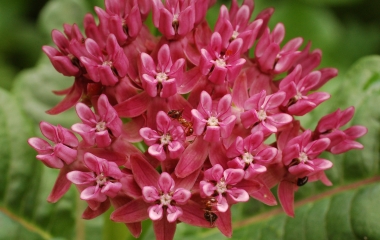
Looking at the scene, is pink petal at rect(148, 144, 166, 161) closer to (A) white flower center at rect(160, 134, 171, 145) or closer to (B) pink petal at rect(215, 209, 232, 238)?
(A) white flower center at rect(160, 134, 171, 145)

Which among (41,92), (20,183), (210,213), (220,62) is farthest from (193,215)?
Result: (41,92)

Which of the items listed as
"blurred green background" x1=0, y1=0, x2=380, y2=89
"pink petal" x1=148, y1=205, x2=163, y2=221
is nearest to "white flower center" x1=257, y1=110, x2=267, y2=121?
"pink petal" x1=148, y1=205, x2=163, y2=221

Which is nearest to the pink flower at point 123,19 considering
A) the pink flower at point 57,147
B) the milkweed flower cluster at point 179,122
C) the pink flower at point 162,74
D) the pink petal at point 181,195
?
the milkweed flower cluster at point 179,122

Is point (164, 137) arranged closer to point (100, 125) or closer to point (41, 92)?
point (100, 125)

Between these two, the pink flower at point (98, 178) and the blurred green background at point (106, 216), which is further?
the blurred green background at point (106, 216)

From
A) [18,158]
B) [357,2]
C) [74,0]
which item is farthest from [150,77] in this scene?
[357,2]

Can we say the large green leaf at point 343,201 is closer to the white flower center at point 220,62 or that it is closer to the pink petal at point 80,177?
the white flower center at point 220,62
